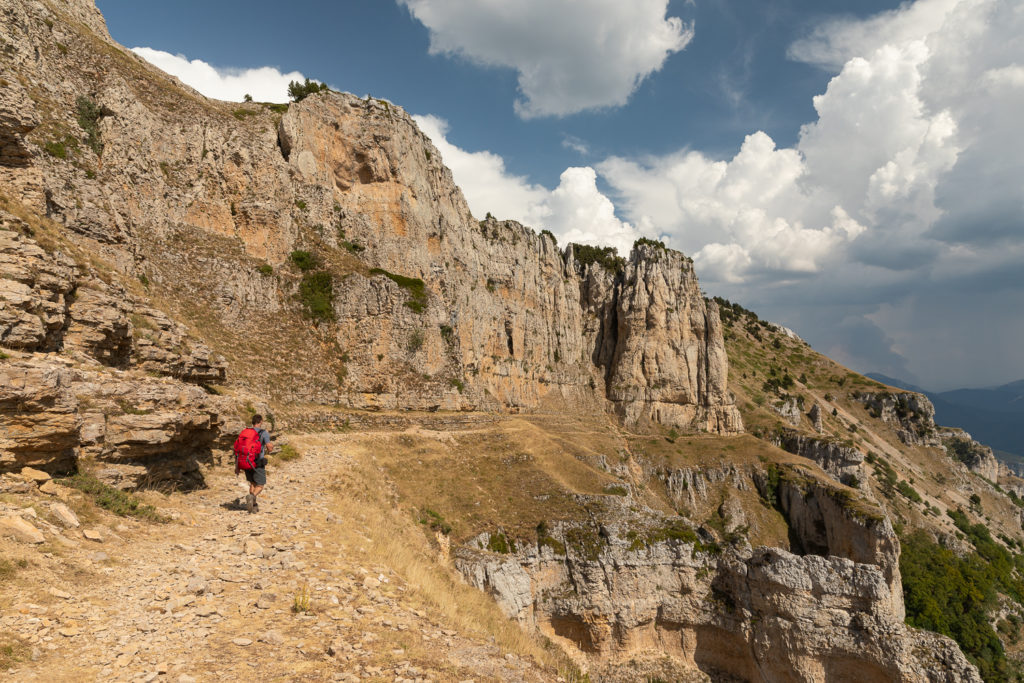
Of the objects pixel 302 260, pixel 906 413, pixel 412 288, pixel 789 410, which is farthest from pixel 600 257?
pixel 906 413

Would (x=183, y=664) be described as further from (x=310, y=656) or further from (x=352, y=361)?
(x=352, y=361)

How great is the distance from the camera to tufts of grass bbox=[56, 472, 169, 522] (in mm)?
8977

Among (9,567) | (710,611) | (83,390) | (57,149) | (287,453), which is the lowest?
(710,611)

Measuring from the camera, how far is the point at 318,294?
3600cm

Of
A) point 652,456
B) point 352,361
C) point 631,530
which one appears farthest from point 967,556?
point 352,361

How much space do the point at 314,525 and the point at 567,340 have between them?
69.8 m

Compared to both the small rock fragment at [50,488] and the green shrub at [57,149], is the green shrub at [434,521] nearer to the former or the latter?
the small rock fragment at [50,488]

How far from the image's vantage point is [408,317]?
39.3 m

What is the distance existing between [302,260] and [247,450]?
1143 inches

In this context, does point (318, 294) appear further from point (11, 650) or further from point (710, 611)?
point (710, 611)

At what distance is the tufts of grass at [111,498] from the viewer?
8977 mm

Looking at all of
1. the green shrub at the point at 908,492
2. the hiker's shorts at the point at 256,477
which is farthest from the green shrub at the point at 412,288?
the green shrub at the point at 908,492

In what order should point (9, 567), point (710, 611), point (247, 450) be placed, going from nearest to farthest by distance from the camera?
point (9, 567) → point (247, 450) → point (710, 611)

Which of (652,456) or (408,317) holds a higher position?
(408,317)
